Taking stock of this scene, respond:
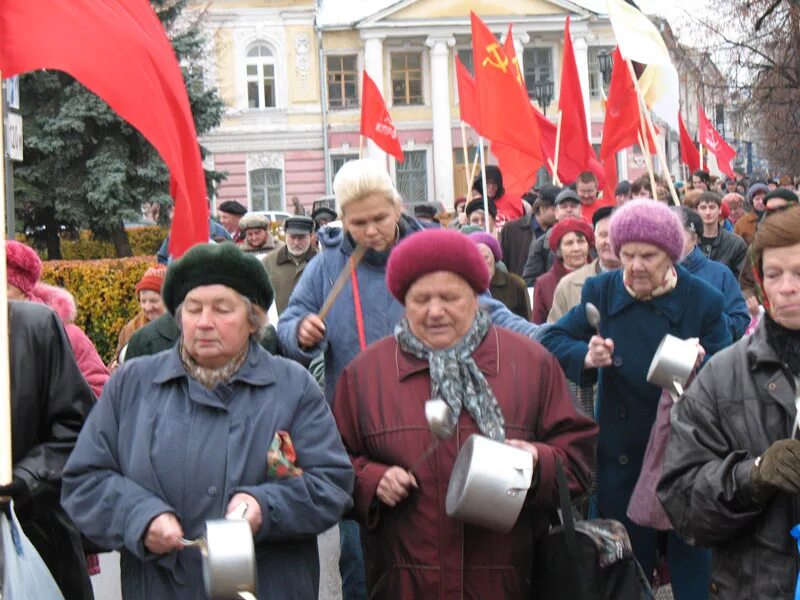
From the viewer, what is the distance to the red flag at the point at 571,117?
14.5 m

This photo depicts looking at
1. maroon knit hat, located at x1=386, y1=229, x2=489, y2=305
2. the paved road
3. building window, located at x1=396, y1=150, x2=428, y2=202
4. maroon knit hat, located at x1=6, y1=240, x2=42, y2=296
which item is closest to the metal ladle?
maroon knit hat, located at x1=386, y1=229, x2=489, y2=305

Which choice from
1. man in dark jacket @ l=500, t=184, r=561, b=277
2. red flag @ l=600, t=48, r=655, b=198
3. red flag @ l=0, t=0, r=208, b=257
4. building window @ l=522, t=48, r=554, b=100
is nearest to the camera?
red flag @ l=0, t=0, r=208, b=257

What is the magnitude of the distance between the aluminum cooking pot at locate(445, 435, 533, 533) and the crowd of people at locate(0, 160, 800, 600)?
0.17 m

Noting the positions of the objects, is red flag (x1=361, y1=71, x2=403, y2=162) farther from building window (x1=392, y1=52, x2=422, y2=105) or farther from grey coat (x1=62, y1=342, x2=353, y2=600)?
building window (x1=392, y1=52, x2=422, y2=105)

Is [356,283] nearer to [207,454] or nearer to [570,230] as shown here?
[207,454]

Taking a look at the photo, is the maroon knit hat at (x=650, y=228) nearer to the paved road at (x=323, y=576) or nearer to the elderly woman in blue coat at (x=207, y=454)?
the elderly woman in blue coat at (x=207, y=454)

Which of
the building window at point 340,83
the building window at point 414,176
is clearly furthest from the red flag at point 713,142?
the building window at point 340,83

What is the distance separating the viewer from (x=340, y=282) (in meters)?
5.00

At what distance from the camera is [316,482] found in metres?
3.61

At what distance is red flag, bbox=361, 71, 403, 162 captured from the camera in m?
16.1

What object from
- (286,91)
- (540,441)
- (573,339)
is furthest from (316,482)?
(286,91)

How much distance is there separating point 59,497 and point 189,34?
22.1 meters

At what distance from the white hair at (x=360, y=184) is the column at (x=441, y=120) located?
4322cm

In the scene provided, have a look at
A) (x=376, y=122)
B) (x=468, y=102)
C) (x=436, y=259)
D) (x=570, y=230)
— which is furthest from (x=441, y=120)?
(x=436, y=259)
